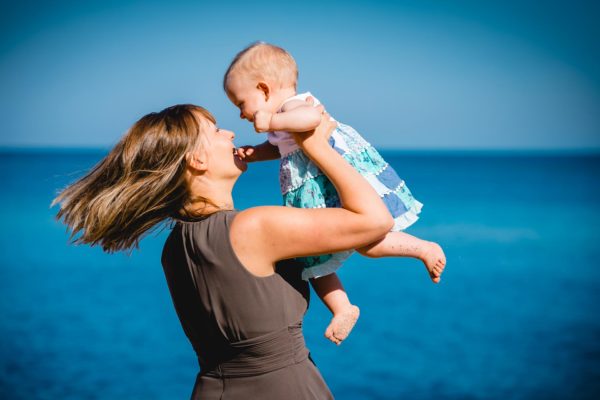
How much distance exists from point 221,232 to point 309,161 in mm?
458

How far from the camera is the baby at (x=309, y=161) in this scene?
76.2 inches

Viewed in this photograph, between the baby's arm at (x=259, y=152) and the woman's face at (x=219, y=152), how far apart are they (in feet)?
0.81

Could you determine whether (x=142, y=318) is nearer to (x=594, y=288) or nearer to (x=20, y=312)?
(x=20, y=312)

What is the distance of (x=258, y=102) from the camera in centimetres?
221

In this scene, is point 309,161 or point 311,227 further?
point 309,161

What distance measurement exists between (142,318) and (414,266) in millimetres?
8280

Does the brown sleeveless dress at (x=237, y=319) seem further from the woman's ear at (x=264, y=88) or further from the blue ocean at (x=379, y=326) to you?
the blue ocean at (x=379, y=326)

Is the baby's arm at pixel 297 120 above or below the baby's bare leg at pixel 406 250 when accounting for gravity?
above

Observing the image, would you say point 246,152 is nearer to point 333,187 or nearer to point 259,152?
point 259,152

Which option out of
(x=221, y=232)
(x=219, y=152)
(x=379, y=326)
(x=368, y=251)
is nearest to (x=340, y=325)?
(x=368, y=251)

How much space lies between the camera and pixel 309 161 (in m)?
2.01

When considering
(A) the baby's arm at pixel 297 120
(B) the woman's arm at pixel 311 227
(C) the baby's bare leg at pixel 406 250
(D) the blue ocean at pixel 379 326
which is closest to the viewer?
(B) the woman's arm at pixel 311 227

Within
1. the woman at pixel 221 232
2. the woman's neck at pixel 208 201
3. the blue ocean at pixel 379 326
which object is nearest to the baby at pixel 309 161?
the woman at pixel 221 232

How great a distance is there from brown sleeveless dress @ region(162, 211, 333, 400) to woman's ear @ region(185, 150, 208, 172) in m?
0.17
